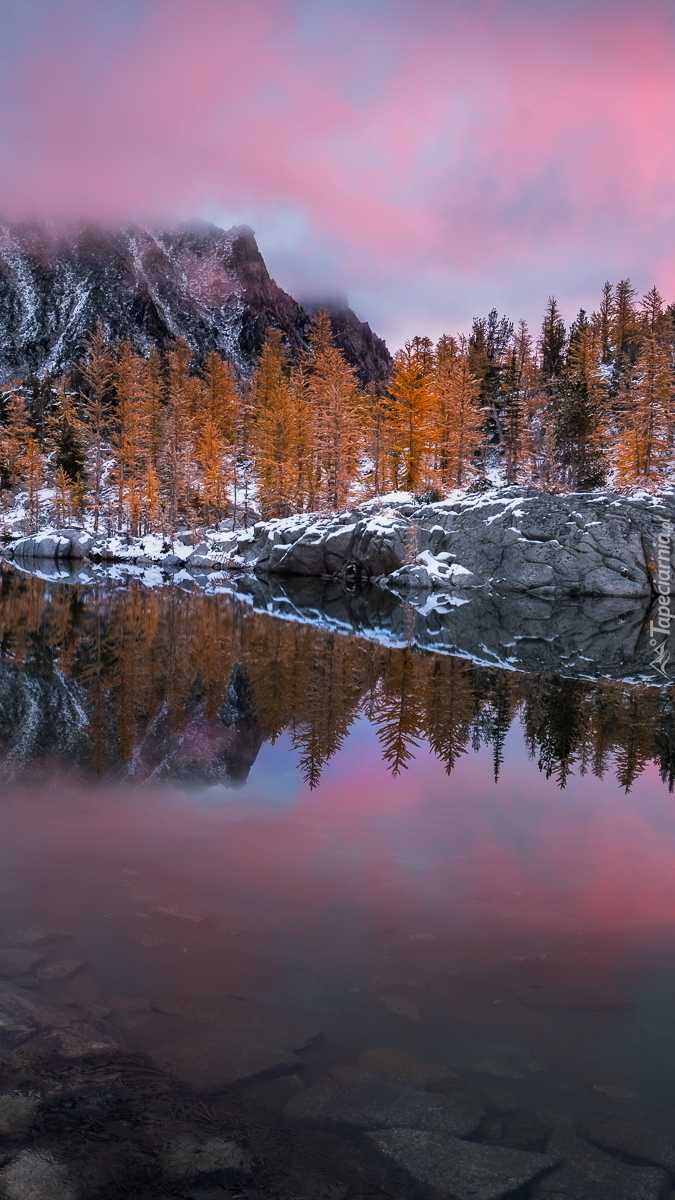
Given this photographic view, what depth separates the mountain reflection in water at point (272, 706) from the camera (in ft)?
30.6

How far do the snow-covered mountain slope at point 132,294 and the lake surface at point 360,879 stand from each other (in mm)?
151387

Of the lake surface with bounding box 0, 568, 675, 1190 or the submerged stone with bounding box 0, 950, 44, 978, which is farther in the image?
the submerged stone with bounding box 0, 950, 44, 978

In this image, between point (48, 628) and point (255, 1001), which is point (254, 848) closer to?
point (255, 1001)

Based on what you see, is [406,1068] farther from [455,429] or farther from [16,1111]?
[455,429]

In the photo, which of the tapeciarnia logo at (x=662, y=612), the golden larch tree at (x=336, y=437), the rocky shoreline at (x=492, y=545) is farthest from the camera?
the golden larch tree at (x=336, y=437)

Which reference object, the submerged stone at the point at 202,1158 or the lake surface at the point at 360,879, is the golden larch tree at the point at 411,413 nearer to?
the lake surface at the point at 360,879

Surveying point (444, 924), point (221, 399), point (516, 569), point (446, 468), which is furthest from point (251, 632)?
point (221, 399)

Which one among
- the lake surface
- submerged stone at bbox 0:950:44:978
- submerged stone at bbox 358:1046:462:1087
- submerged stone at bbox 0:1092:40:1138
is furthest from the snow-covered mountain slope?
submerged stone at bbox 358:1046:462:1087

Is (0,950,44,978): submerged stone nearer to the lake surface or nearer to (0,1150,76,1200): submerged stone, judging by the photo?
the lake surface

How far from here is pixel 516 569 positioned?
39.2 metres

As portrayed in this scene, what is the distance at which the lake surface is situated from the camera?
152 inches

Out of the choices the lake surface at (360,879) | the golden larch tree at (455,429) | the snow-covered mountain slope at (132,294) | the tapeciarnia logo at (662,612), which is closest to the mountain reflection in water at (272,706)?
the lake surface at (360,879)

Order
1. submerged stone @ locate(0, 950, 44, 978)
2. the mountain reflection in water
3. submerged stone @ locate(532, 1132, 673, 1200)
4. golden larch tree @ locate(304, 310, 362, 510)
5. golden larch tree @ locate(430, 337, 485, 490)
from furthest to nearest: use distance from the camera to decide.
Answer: golden larch tree @ locate(304, 310, 362, 510)
golden larch tree @ locate(430, 337, 485, 490)
the mountain reflection in water
submerged stone @ locate(0, 950, 44, 978)
submerged stone @ locate(532, 1132, 673, 1200)

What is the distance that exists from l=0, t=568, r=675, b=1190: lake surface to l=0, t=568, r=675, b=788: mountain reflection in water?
0.07 m
